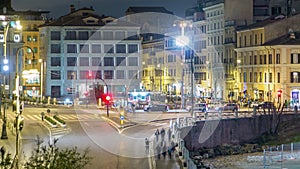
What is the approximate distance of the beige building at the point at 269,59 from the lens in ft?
303

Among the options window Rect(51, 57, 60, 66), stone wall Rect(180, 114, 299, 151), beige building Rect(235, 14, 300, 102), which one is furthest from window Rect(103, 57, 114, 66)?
stone wall Rect(180, 114, 299, 151)

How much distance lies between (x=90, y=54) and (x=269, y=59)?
39.2 meters

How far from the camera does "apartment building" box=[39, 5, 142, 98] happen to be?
125250 millimetres

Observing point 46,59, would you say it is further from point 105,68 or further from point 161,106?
point 161,106

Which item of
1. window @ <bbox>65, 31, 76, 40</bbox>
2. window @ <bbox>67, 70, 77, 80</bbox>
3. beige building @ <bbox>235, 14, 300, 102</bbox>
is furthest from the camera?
window @ <bbox>65, 31, 76, 40</bbox>

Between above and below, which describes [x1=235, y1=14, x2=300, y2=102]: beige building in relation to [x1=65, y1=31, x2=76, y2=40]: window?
below

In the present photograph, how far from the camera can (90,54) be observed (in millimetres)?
126375

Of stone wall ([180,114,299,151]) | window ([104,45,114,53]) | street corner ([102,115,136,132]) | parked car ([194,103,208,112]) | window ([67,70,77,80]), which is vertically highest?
window ([104,45,114,53])

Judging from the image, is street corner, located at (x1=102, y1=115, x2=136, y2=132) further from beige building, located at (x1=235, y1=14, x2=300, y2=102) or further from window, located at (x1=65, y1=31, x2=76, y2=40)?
window, located at (x1=65, y1=31, x2=76, y2=40)

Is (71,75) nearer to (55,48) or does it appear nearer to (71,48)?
(71,48)

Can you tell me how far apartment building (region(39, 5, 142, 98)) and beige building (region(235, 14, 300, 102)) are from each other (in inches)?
974

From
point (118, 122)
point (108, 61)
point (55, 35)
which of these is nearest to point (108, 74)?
point (108, 61)

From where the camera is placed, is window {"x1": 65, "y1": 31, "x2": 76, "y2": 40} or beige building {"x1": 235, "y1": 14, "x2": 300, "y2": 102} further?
window {"x1": 65, "y1": 31, "x2": 76, "y2": 40}

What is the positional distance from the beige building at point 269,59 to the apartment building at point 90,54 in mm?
24750
